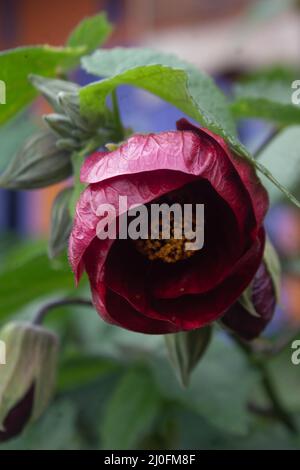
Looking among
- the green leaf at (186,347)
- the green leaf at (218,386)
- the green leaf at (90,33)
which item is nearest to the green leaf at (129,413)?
the green leaf at (218,386)

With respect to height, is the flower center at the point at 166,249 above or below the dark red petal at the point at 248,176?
below

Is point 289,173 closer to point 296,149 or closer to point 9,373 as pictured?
point 296,149

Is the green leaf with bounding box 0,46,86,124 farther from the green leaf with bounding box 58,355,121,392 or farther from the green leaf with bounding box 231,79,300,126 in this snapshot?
the green leaf with bounding box 58,355,121,392

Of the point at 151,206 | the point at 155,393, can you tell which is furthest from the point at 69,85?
the point at 155,393

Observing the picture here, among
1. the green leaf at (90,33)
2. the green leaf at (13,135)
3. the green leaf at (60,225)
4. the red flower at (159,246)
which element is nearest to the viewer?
the red flower at (159,246)

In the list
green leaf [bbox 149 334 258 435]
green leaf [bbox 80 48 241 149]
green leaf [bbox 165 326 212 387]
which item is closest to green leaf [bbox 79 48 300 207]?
green leaf [bbox 80 48 241 149]

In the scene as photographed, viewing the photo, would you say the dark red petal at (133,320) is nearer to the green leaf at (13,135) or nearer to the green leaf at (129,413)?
the green leaf at (129,413)

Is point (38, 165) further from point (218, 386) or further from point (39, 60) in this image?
point (218, 386)
